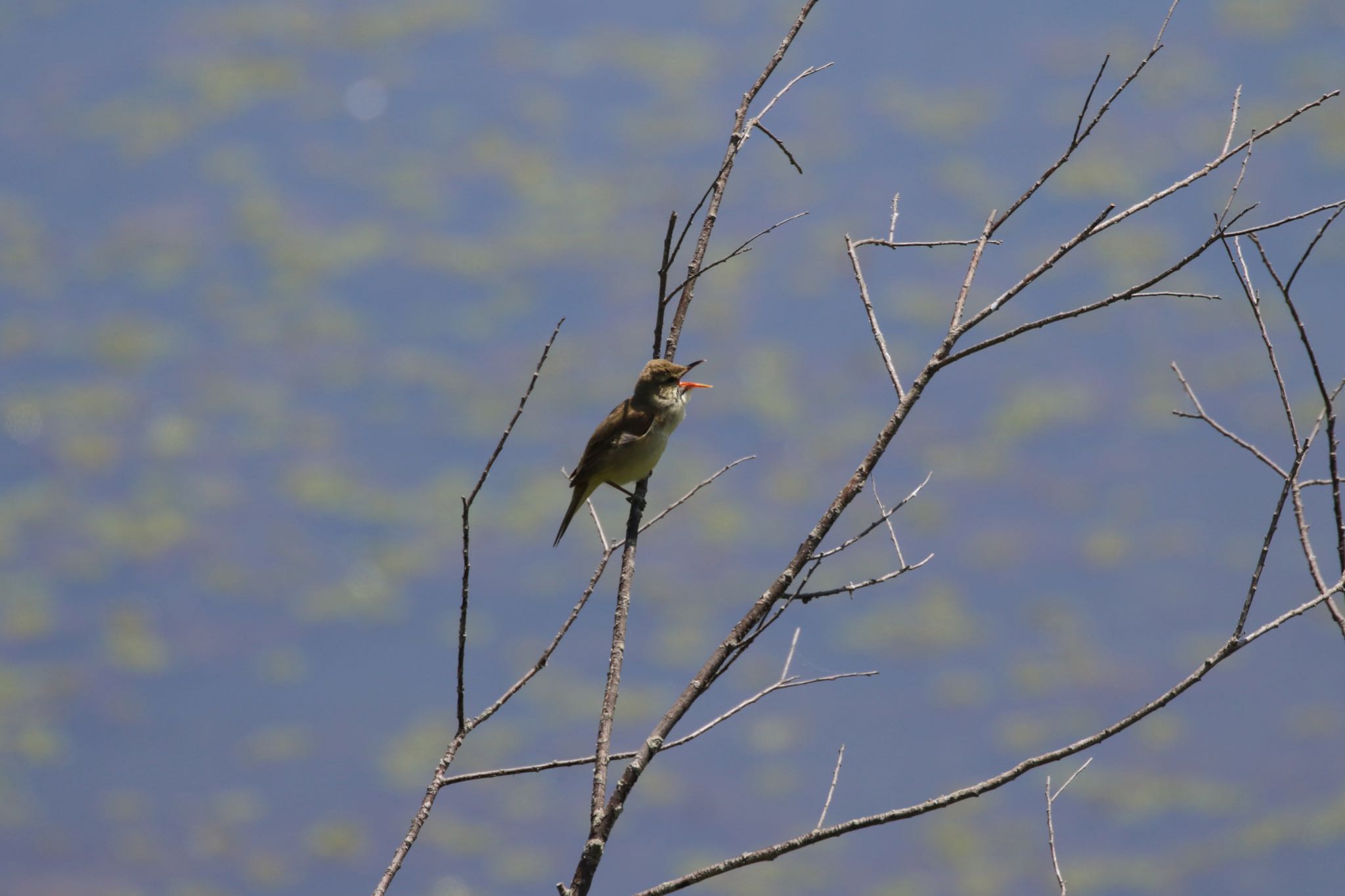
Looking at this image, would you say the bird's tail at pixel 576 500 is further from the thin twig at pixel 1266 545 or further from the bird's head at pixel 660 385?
the thin twig at pixel 1266 545

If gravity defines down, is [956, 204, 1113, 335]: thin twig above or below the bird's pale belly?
below

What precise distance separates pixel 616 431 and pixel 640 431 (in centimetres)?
9

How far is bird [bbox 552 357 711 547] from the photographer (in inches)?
162

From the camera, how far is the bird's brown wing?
4164 mm

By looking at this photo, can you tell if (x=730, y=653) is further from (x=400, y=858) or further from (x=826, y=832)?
(x=400, y=858)

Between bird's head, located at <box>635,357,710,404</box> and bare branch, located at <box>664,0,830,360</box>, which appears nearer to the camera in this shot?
bare branch, located at <box>664,0,830,360</box>

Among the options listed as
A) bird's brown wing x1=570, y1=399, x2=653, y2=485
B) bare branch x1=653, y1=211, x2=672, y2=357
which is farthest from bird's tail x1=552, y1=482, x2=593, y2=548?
bare branch x1=653, y1=211, x2=672, y2=357

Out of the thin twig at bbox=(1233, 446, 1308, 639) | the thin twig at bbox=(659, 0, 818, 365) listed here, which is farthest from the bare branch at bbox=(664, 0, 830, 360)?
the thin twig at bbox=(1233, 446, 1308, 639)

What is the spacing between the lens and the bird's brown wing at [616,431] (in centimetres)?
416

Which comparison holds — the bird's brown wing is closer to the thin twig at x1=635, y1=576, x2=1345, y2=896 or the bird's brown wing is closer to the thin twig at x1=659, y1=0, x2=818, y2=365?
the thin twig at x1=659, y1=0, x2=818, y2=365

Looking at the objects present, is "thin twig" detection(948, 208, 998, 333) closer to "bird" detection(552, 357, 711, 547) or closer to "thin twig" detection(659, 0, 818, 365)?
"thin twig" detection(659, 0, 818, 365)

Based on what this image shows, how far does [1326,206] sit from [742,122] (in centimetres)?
100

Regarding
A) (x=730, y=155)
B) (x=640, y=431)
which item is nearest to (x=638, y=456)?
(x=640, y=431)

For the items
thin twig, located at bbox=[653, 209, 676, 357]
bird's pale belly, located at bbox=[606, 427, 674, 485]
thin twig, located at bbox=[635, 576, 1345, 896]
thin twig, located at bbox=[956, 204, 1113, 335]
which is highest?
bird's pale belly, located at bbox=[606, 427, 674, 485]
